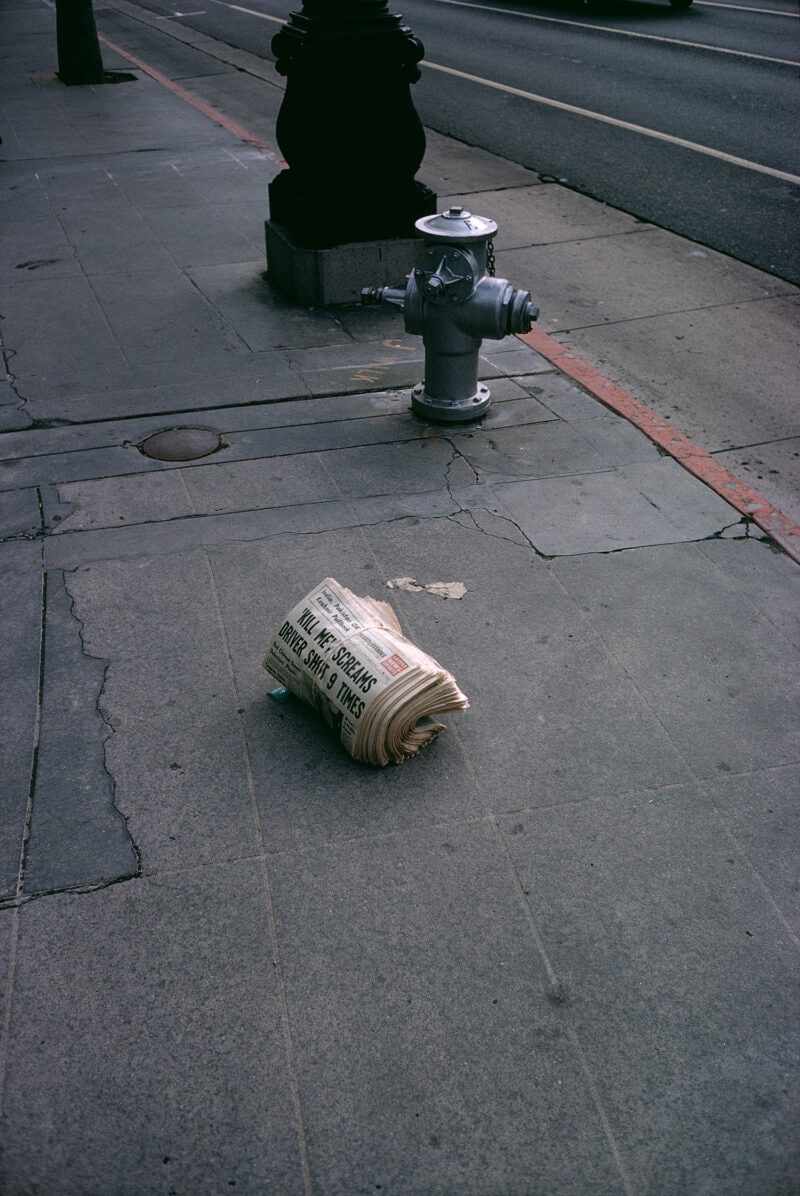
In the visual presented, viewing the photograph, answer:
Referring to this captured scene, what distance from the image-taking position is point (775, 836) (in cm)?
348

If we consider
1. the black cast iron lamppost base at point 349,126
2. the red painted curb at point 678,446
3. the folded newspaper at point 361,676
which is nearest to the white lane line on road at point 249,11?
the black cast iron lamppost base at point 349,126

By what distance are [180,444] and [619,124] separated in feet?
36.2

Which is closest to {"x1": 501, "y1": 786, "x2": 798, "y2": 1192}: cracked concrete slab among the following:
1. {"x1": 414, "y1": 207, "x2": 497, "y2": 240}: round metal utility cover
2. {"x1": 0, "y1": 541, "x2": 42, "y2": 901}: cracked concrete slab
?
{"x1": 0, "y1": 541, "x2": 42, "y2": 901}: cracked concrete slab

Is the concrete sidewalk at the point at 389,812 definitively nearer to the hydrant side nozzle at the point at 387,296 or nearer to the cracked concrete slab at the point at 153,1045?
the cracked concrete slab at the point at 153,1045

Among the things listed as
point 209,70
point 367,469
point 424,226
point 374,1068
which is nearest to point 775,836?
point 374,1068

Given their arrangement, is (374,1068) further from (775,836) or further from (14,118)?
(14,118)

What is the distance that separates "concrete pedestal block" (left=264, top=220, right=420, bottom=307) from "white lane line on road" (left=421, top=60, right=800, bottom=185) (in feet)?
19.7

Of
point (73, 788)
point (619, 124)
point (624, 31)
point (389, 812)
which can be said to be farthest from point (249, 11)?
point (389, 812)

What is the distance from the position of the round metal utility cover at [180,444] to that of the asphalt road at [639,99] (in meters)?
5.62

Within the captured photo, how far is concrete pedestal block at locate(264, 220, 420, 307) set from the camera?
781 cm

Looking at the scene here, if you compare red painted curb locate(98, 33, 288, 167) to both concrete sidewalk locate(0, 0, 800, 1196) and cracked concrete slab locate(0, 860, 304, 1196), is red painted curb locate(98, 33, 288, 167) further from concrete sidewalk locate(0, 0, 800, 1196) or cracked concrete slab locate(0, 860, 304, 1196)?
cracked concrete slab locate(0, 860, 304, 1196)

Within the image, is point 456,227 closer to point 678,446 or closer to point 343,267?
point 678,446

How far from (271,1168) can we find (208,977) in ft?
1.95

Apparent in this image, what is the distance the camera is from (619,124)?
14516 mm
